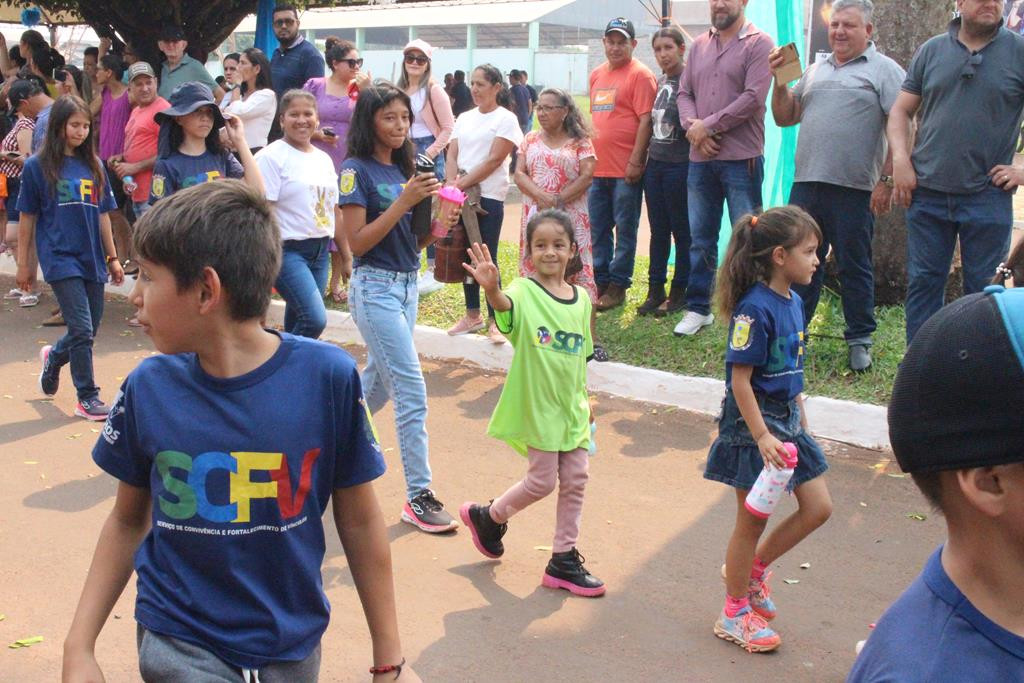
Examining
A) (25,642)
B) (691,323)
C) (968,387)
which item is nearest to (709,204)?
(691,323)

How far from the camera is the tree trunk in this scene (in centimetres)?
822

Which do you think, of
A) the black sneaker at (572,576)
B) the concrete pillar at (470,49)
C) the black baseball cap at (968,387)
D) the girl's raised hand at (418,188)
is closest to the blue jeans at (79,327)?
the girl's raised hand at (418,188)

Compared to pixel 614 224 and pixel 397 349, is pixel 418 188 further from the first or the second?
pixel 614 224

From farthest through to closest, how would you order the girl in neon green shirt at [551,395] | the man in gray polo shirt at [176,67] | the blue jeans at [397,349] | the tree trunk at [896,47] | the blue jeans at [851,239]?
the man in gray polo shirt at [176,67] → the tree trunk at [896,47] → the blue jeans at [851,239] → the blue jeans at [397,349] → the girl in neon green shirt at [551,395]

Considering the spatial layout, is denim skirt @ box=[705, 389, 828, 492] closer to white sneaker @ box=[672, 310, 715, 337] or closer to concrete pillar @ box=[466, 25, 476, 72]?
white sneaker @ box=[672, 310, 715, 337]

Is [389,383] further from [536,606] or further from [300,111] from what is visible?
[300,111]

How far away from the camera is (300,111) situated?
6.38m

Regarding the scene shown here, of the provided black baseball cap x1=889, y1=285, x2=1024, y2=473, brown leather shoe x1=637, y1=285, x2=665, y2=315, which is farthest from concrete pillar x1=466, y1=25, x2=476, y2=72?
black baseball cap x1=889, y1=285, x2=1024, y2=473

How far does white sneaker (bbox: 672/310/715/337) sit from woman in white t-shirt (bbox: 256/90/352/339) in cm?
279

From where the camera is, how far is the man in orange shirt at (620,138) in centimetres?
868

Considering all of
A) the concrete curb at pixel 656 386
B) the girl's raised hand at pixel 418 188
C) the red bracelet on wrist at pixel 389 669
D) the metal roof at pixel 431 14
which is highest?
the metal roof at pixel 431 14

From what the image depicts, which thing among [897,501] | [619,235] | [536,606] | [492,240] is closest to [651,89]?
[619,235]

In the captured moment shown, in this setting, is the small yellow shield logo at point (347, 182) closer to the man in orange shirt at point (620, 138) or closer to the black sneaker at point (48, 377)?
the black sneaker at point (48, 377)

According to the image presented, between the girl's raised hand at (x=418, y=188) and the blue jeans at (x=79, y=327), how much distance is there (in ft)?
10.2
